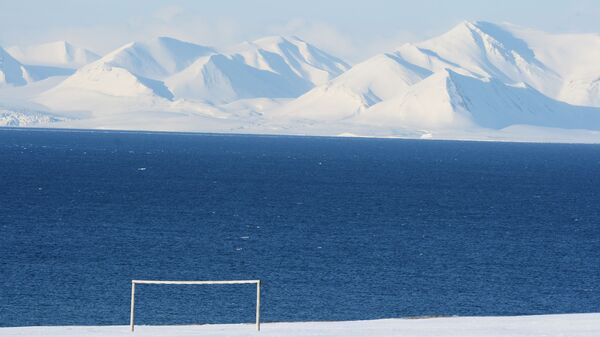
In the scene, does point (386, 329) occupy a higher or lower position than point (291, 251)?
higher

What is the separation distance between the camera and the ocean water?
196 ft

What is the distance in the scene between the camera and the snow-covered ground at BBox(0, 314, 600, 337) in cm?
3516

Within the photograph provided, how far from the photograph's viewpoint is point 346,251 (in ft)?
271

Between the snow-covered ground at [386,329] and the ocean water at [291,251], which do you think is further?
the ocean water at [291,251]

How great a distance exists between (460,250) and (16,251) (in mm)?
28787

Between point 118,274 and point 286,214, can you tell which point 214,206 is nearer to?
point 286,214

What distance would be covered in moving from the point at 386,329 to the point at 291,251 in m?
45.3

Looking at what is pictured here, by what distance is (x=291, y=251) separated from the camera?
8175cm

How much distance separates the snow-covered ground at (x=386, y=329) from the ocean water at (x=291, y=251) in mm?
17679

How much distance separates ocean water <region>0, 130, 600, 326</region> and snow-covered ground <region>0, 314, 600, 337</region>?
17.7 m

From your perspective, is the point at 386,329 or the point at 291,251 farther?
the point at 291,251

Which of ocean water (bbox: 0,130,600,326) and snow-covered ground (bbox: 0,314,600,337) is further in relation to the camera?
ocean water (bbox: 0,130,600,326)

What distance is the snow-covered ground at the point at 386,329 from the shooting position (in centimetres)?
3516

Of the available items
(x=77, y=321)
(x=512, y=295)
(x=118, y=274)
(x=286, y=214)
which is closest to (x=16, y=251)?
(x=118, y=274)
